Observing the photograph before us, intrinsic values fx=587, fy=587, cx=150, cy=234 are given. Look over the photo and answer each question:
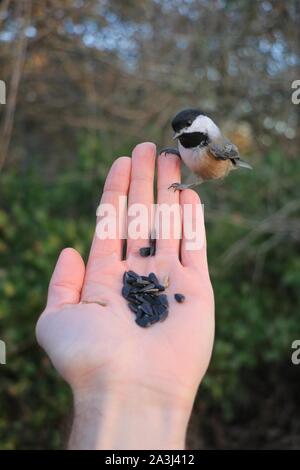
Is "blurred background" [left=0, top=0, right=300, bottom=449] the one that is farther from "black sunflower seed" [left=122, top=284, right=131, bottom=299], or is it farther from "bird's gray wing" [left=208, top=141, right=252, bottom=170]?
"black sunflower seed" [left=122, top=284, right=131, bottom=299]

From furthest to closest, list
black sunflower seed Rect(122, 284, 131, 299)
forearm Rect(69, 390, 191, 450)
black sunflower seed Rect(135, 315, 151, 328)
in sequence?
black sunflower seed Rect(122, 284, 131, 299), black sunflower seed Rect(135, 315, 151, 328), forearm Rect(69, 390, 191, 450)

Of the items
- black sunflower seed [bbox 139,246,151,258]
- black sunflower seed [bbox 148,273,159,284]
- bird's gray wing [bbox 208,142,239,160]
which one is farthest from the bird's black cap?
black sunflower seed [bbox 148,273,159,284]

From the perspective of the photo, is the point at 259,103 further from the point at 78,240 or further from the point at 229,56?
the point at 78,240

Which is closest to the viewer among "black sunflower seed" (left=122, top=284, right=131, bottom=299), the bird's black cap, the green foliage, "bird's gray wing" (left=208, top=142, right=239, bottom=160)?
"black sunflower seed" (left=122, top=284, right=131, bottom=299)

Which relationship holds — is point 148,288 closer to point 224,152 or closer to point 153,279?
point 153,279

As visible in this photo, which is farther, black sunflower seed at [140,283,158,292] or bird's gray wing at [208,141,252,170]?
bird's gray wing at [208,141,252,170]

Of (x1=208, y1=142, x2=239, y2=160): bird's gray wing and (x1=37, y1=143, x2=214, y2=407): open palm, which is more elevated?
(x1=208, y1=142, x2=239, y2=160): bird's gray wing

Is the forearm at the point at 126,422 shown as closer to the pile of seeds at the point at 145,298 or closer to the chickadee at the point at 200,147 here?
the pile of seeds at the point at 145,298

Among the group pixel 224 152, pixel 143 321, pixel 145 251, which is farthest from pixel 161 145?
pixel 143 321
